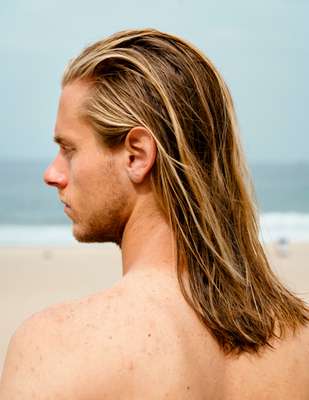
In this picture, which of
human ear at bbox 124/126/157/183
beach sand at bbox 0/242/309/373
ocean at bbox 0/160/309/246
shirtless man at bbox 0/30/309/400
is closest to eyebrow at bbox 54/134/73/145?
shirtless man at bbox 0/30/309/400

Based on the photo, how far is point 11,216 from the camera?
29.8 m

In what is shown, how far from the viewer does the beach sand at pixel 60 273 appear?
1175 cm

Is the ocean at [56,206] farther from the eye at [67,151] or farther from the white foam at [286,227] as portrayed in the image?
the eye at [67,151]

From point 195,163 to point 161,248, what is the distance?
22 centimetres

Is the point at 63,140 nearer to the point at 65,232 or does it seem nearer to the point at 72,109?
the point at 72,109

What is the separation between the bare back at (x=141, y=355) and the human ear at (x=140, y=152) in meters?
0.24

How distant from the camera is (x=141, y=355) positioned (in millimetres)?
1859

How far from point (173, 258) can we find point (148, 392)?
0.34 metres

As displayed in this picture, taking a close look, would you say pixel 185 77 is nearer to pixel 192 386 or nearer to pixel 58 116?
pixel 58 116

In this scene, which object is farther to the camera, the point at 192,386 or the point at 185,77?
the point at 185,77

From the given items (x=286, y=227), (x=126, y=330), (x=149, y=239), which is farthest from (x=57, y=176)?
(x=286, y=227)

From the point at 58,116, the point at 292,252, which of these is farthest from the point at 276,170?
the point at 58,116

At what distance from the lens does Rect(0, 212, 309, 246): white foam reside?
831 inches

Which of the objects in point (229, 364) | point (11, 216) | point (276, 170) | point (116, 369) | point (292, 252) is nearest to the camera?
point (116, 369)
